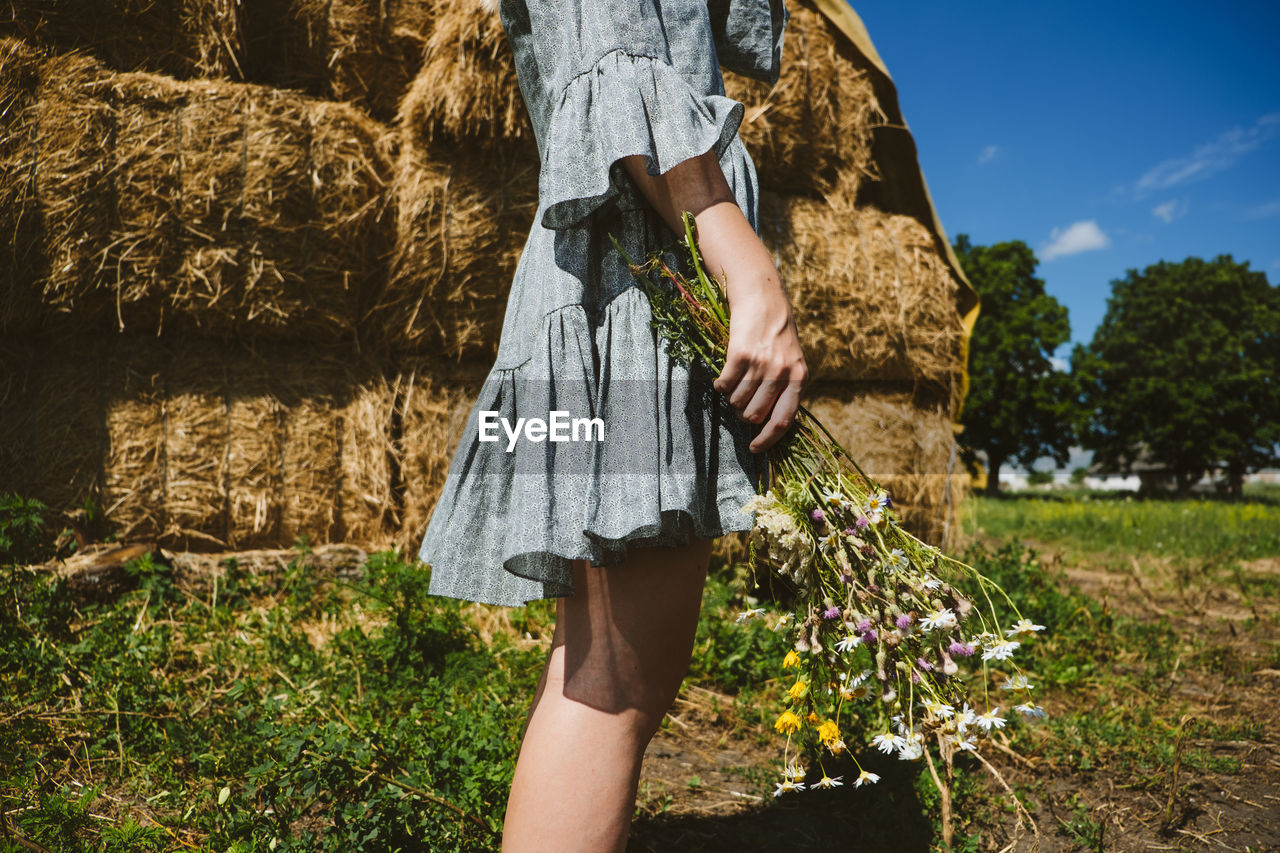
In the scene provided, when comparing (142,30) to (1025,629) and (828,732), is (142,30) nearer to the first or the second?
(828,732)

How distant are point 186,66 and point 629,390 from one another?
3215 mm

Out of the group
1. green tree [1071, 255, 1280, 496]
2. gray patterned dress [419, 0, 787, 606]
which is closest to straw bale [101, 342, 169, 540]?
gray patterned dress [419, 0, 787, 606]

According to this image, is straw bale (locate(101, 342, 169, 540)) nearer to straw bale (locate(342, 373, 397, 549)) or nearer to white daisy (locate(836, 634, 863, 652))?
straw bale (locate(342, 373, 397, 549))

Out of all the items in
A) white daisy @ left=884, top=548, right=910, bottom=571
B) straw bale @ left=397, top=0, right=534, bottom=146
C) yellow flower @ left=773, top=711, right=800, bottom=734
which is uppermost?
straw bale @ left=397, top=0, right=534, bottom=146

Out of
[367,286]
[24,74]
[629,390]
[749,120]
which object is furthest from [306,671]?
[749,120]

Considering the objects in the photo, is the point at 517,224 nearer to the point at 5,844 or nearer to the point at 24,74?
the point at 24,74

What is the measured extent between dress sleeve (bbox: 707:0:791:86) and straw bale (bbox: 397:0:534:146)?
1934 millimetres

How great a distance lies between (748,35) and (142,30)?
9.91ft

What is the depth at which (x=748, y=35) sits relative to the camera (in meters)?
1.21

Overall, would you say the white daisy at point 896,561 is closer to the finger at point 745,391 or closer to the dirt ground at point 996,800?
the finger at point 745,391

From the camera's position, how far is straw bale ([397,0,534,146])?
2.97 m

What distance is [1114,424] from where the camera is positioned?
992 inches

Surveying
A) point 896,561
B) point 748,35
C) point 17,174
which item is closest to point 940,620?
point 896,561

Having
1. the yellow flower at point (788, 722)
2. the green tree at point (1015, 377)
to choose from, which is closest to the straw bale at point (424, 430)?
the yellow flower at point (788, 722)
